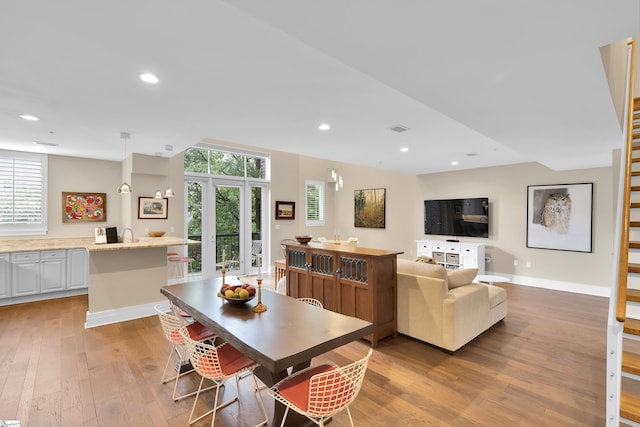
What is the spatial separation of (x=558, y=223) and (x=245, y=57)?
6.54m

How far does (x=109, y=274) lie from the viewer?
14.0 ft

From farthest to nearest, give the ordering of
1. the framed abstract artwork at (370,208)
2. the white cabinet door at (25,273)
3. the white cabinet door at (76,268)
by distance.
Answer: the framed abstract artwork at (370,208) → the white cabinet door at (76,268) → the white cabinet door at (25,273)

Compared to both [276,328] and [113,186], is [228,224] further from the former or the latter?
[276,328]

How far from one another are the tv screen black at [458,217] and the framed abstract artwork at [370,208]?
135cm

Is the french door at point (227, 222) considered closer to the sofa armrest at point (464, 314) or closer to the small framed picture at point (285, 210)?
the small framed picture at point (285, 210)

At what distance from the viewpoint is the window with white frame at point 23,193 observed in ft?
17.1

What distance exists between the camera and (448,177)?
752 centimetres

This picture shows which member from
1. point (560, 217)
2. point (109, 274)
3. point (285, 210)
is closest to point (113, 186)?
point (109, 274)

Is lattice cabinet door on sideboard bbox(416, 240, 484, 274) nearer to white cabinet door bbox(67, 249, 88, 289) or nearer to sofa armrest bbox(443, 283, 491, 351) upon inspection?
sofa armrest bbox(443, 283, 491, 351)

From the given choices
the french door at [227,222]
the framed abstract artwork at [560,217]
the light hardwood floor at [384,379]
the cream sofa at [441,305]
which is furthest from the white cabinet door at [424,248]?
the french door at [227,222]

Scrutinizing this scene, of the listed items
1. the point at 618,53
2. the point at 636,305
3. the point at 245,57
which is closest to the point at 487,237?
the point at 636,305

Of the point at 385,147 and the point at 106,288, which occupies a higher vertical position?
the point at 385,147

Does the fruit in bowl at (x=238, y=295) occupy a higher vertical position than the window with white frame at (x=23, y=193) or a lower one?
lower

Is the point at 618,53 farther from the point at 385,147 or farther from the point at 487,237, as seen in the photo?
the point at 487,237
